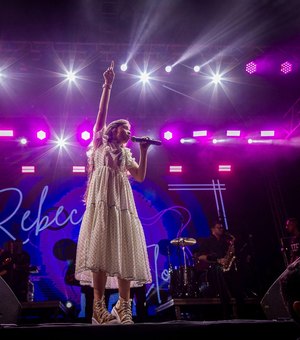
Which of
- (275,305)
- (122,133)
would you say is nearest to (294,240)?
(275,305)

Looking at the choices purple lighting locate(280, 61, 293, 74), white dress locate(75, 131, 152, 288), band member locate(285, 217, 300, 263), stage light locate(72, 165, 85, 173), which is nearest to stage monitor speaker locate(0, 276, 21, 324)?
white dress locate(75, 131, 152, 288)

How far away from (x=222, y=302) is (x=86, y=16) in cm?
532

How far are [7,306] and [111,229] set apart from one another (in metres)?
0.94

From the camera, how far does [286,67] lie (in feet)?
26.7

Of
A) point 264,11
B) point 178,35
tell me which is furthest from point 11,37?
point 264,11

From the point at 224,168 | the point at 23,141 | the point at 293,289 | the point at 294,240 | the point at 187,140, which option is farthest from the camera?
the point at 224,168

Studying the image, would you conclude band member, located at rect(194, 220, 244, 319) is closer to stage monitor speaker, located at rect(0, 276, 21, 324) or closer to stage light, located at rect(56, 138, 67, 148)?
stage light, located at rect(56, 138, 67, 148)

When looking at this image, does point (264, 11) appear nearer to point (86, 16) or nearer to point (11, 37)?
point (86, 16)

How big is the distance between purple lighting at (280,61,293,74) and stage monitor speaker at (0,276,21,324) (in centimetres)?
705

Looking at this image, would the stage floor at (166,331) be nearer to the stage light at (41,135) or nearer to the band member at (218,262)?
the band member at (218,262)

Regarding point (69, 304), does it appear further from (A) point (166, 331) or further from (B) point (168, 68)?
(A) point (166, 331)

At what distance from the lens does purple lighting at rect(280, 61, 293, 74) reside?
26.5 feet

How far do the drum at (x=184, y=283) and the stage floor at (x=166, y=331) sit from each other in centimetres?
544

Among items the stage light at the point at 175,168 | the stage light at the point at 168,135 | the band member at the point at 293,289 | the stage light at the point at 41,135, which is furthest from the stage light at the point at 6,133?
the band member at the point at 293,289
